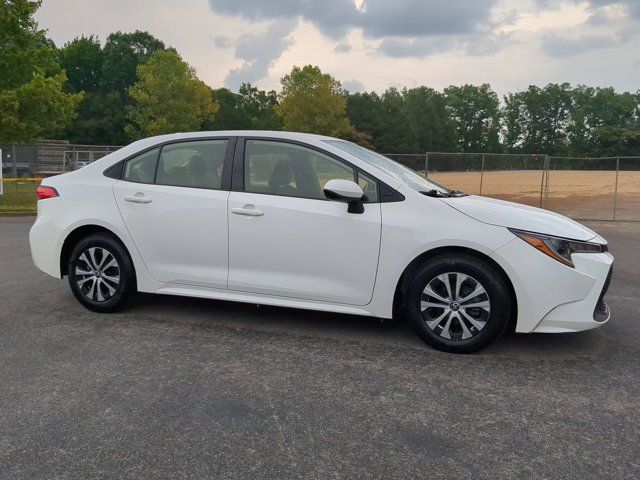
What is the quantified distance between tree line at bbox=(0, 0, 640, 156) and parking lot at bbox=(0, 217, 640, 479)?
14.0m

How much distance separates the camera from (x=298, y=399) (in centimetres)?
346

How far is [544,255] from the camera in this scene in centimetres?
404

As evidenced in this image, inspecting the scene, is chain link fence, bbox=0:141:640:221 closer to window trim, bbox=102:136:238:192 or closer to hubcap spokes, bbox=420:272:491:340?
→ window trim, bbox=102:136:238:192

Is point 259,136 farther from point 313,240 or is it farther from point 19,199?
point 19,199

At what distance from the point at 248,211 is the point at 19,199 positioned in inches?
615

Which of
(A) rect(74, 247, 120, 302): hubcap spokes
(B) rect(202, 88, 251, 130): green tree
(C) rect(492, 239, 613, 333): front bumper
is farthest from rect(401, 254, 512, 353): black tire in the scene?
(B) rect(202, 88, 251, 130): green tree

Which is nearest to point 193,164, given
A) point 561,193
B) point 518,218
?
point 518,218

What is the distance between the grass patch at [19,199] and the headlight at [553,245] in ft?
46.2

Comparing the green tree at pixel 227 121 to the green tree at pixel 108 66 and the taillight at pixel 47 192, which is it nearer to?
the green tree at pixel 108 66

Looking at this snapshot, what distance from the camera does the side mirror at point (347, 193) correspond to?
4.29m

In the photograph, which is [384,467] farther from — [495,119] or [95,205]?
[495,119]

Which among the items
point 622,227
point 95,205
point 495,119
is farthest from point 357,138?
point 95,205

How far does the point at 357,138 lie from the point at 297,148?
74497 mm

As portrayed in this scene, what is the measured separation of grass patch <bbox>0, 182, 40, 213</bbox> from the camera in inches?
596
